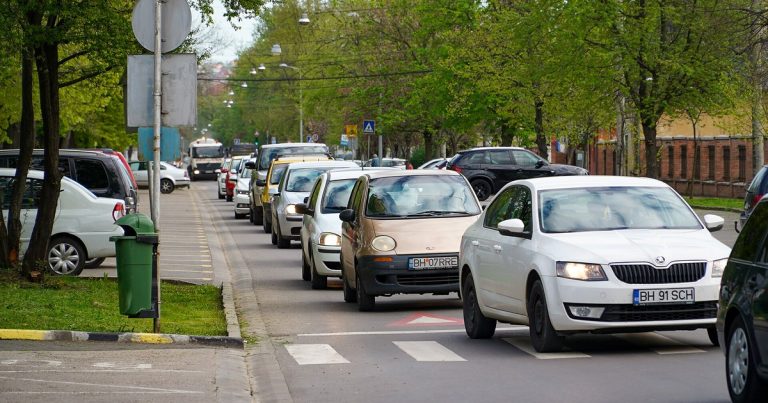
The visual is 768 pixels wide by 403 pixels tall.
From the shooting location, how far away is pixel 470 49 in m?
60.7

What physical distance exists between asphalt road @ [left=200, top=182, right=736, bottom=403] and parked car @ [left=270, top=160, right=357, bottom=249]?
11516mm

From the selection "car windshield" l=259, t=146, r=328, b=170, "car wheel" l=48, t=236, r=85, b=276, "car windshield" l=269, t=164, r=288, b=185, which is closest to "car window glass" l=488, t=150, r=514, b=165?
"car windshield" l=259, t=146, r=328, b=170

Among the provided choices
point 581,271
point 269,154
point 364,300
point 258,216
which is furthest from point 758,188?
point 269,154

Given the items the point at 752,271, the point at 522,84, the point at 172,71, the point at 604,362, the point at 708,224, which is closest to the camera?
the point at 752,271

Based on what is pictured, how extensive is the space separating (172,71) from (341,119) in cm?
6777

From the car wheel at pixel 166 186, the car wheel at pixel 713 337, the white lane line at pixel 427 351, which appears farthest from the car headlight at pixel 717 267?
the car wheel at pixel 166 186

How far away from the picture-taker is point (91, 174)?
979 inches

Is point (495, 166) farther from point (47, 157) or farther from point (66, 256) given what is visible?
point (47, 157)

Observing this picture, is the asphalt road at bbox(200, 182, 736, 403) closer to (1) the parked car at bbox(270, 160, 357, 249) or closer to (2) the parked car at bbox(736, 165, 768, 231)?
(2) the parked car at bbox(736, 165, 768, 231)

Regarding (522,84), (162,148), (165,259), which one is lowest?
(165,259)

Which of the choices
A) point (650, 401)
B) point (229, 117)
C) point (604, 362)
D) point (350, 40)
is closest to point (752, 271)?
point (650, 401)

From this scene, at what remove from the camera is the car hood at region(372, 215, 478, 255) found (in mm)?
16734

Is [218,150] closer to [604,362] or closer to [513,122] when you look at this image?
[513,122]

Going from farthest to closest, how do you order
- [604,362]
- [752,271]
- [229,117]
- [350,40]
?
[229,117] < [350,40] < [604,362] < [752,271]
